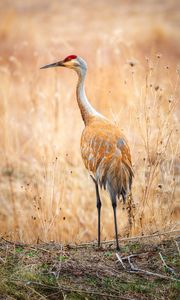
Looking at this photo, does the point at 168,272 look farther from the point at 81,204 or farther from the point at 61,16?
the point at 61,16

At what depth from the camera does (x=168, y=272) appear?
6.34m

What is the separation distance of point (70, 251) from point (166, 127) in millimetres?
1897

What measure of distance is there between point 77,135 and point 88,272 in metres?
5.96

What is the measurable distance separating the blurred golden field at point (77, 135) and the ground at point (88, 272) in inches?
32.2

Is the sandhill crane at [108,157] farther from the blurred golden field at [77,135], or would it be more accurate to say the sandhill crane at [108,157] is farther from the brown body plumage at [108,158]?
the blurred golden field at [77,135]

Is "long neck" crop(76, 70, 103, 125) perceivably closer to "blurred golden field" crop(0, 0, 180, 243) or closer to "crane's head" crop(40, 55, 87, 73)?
"crane's head" crop(40, 55, 87, 73)

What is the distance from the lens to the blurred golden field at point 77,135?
Result: 8.12m

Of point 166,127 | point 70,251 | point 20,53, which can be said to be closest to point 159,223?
point 166,127

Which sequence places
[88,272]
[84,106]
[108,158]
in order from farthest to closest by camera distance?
[84,106], [108,158], [88,272]

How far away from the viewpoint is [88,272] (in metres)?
6.22

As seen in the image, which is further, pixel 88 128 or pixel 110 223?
pixel 110 223

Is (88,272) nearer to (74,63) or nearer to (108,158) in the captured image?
(108,158)

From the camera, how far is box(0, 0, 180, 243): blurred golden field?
8.12 meters

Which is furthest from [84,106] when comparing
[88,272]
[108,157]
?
[88,272]
